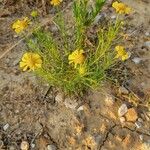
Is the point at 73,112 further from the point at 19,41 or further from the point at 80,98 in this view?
the point at 19,41

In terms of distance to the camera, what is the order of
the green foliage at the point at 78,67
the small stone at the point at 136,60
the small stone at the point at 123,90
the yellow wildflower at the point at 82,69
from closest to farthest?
the yellow wildflower at the point at 82,69, the green foliage at the point at 78,67, the small stone at the point at 123,90, the small stone at the point at 136,60

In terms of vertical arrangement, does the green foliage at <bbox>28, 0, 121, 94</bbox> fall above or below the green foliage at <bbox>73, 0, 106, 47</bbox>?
below

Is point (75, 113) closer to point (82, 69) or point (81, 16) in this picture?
point (82, 69)

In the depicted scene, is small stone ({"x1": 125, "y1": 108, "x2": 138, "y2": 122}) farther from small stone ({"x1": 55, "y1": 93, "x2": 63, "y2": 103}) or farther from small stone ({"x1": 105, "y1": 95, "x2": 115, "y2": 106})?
small stone ({"x1": 55, "y1": 93, "x2": 63, "y2": 103})

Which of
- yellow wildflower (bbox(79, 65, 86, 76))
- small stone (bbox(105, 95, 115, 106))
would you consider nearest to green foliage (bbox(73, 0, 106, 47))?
yellow wildflower (bbox(79, 65, 86, 76))

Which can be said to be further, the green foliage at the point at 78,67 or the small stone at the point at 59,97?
the small stone at the point at 59,97

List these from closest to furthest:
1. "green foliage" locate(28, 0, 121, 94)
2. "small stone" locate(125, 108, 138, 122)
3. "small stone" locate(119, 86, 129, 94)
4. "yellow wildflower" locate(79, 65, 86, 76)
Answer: "yellow wildflower" locate(79, 65, 86, 76), "green foliage" locate(28, 0, 121, 94), "small stone" locate(125, 108, 138, 122), "small stone" locate(119, 86, 129, 94)

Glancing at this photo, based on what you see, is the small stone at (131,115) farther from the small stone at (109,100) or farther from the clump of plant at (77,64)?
the clump of plant at (77,64)

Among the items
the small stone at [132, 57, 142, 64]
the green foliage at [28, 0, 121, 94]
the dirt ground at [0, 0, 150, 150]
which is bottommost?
the dirt ground at [0, 0, 150, 150]

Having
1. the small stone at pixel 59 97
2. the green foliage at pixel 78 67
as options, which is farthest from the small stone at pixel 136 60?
the small stone at pixel 59 97
